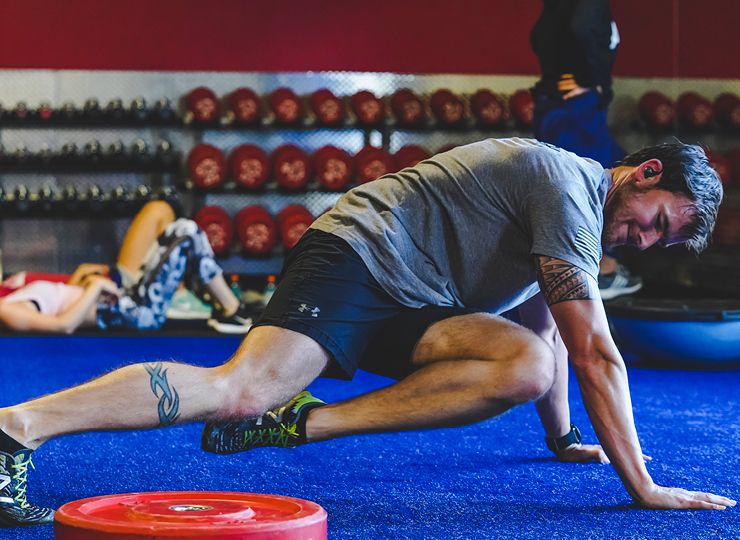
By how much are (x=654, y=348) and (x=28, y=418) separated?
2669 mm

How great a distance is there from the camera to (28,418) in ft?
4.15

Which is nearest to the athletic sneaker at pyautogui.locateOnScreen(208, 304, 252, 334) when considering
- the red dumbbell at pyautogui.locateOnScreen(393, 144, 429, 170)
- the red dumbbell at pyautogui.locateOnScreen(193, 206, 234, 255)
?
the red dumbbell at pyautogui.locateOnScreen(193, 206, 234, 255)

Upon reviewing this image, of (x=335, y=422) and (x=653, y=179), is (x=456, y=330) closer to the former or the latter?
(x=335, y=422)

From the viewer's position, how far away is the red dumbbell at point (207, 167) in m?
5.20

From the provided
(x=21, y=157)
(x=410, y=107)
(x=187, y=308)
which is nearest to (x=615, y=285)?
(x=410, y=107)

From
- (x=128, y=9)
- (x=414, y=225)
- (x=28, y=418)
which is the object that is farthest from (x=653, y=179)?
(x=128, y=9)

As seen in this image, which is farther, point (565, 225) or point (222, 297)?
point (222, 297)

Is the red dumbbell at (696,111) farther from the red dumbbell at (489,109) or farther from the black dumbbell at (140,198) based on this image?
the black dumbbell at (140,198)

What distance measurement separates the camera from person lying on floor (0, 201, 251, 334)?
365cm

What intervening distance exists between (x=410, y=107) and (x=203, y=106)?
145 cm

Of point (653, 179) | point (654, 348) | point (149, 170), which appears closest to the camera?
point (653, 179)

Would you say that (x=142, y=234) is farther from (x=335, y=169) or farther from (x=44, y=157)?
(x=335, y=169)

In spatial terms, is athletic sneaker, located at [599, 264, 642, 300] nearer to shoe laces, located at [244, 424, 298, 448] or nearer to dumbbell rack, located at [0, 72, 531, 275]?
dumbbell rack, located at [0, 72, 531, 275]

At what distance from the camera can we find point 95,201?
5.09 metres
